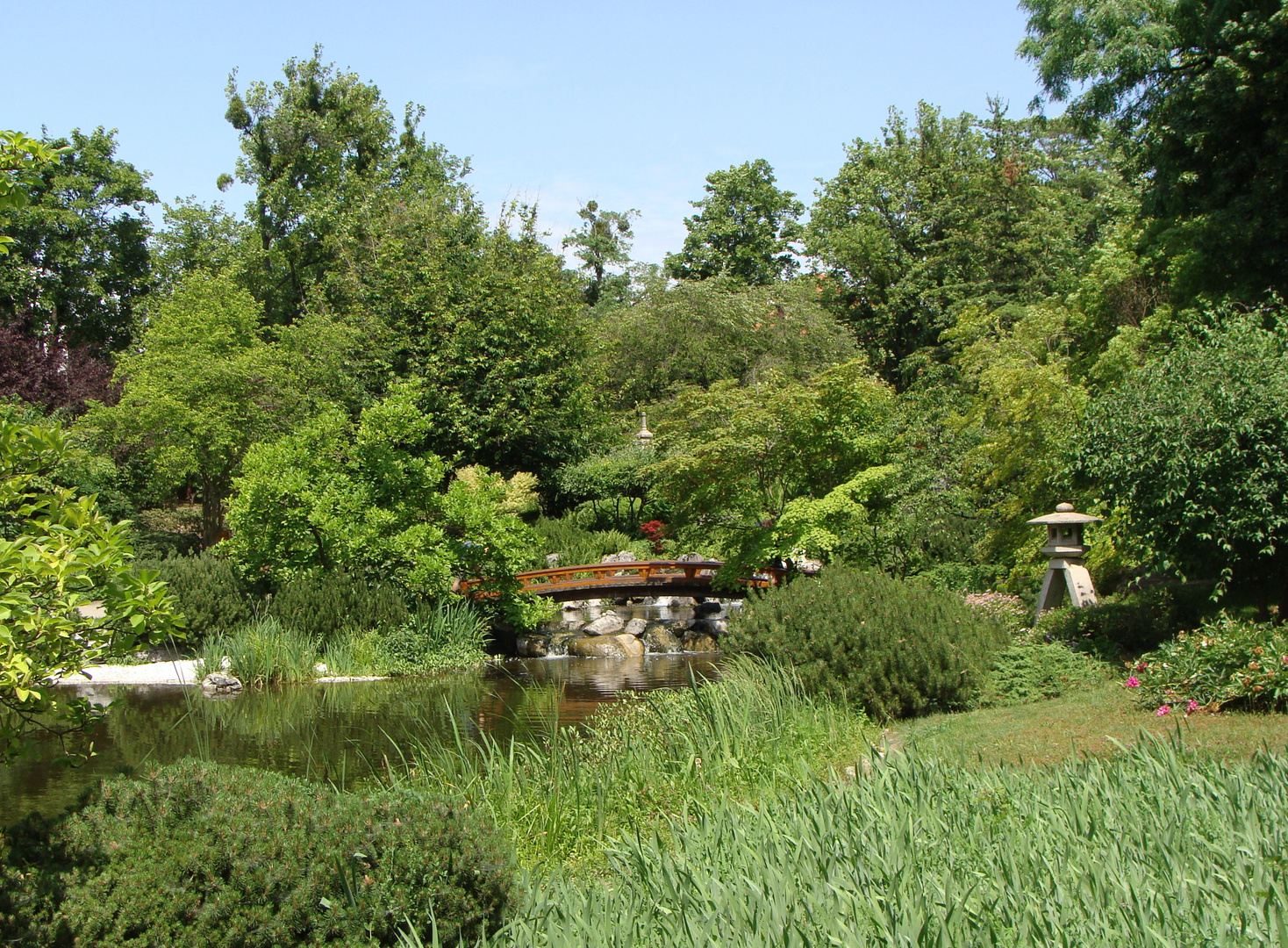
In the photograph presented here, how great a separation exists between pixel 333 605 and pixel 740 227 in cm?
2622

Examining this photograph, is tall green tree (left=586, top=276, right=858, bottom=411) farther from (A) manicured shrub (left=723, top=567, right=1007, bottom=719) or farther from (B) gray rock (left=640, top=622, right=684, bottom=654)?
(A) manicured shrub (left=723, top=567, right=1007, bottom=719)

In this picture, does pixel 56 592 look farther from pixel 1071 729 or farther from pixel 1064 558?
pixel 1064 558

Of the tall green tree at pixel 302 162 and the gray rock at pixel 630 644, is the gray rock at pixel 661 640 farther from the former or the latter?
the tall green tree at pixel 302 162

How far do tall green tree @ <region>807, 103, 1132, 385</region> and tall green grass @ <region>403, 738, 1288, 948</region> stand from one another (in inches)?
1057

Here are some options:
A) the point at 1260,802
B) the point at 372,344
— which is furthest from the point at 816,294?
the point at 1260,802

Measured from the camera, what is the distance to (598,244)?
173 feet

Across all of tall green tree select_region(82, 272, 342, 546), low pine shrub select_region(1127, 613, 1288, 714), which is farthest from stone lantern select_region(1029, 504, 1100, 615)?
tall green tree select_region(82, 272, 342, 546)

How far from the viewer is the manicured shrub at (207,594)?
15031 mm

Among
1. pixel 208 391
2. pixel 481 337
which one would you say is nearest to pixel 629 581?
A: pixel 481 337

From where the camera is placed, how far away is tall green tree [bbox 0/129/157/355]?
32.6 metres

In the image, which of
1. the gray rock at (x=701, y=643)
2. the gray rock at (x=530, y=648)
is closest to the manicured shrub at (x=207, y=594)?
the gray rock at (x=530, y=648)

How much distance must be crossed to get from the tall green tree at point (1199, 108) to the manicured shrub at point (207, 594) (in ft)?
47.7

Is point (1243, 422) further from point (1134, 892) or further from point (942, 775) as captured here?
point (1134, 892)

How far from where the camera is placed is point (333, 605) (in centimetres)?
1519
